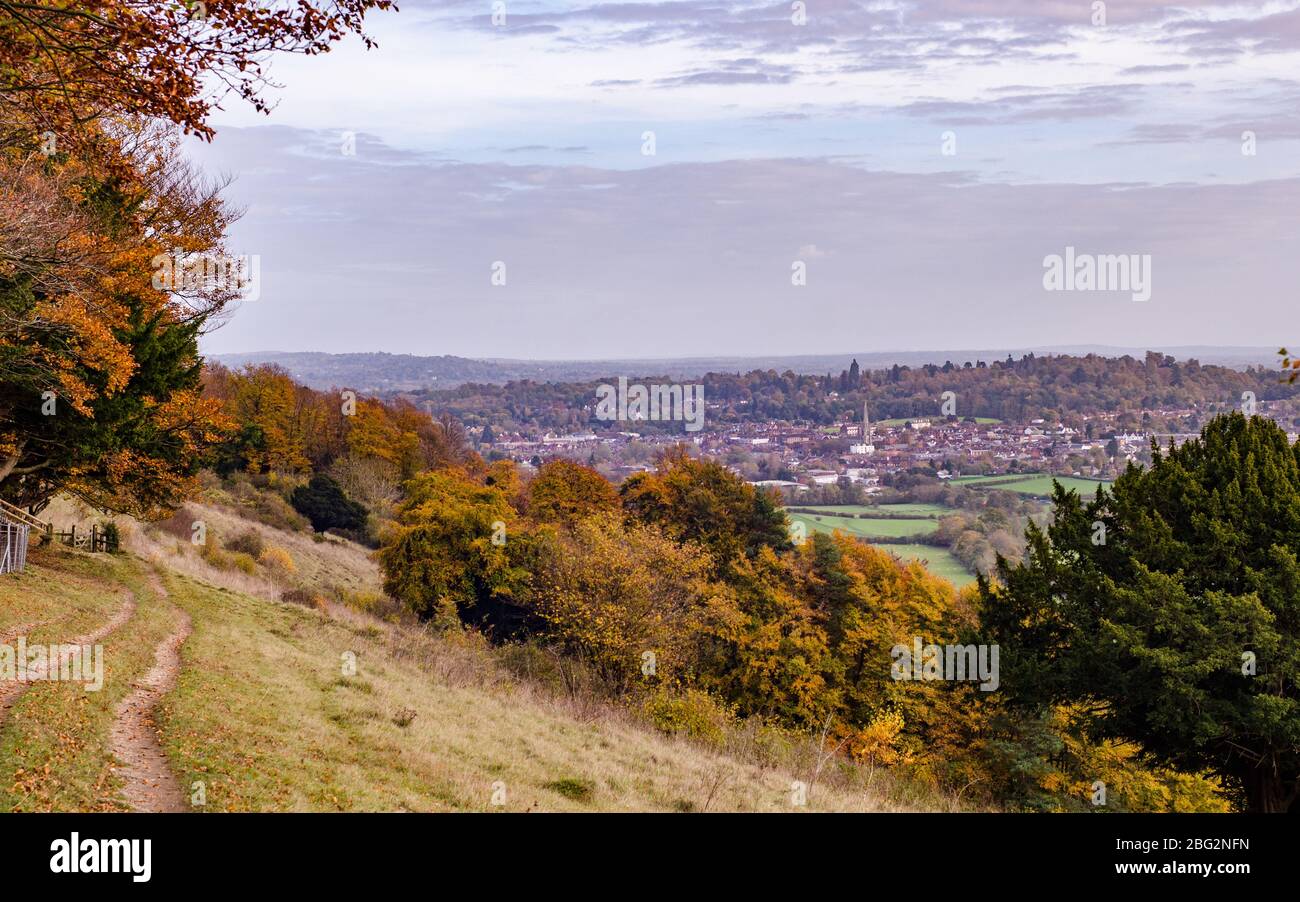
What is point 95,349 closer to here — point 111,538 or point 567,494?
point 111,538

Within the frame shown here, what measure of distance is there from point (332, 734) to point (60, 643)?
20.7ft

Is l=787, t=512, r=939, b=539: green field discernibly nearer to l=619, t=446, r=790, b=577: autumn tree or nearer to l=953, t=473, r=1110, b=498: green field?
l=953, t=473, r=1110, b=498: green field

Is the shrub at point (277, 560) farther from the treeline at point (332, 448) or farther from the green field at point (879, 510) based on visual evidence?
the green field at point (879, 510)

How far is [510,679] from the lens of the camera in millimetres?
26016

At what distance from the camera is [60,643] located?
56.1 feet

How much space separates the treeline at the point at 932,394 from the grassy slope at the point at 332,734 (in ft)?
285

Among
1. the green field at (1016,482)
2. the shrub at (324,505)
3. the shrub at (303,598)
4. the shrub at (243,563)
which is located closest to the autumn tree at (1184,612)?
the shrub at (303,598)

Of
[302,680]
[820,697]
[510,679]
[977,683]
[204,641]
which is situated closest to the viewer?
[302,680]

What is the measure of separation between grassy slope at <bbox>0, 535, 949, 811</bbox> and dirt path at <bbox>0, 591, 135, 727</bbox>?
20 cm

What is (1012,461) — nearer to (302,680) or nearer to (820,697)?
(820,697)

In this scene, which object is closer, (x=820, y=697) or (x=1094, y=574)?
→ (x=1094, y=574)

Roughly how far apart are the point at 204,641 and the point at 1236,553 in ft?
77.3

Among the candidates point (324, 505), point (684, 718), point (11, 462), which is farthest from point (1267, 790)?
point (324, 505)
